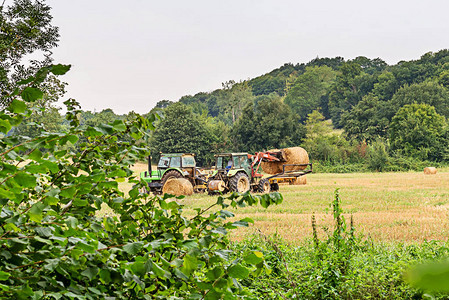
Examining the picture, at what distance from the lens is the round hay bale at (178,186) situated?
15352 millimetres

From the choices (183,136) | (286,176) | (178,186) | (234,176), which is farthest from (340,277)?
(183,136)

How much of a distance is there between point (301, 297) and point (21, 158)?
324cm

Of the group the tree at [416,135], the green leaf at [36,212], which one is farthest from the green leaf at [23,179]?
the tree at [416,135]

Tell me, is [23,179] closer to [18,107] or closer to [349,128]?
[18,107]

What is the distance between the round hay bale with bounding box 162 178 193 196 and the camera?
15352 mm

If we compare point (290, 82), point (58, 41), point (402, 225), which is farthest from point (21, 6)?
point (290, 82)

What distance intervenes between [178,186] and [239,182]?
2496mm

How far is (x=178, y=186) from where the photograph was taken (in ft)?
50.4

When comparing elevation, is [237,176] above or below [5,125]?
below

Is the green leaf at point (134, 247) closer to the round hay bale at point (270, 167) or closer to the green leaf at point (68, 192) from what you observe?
the green leaf at point (68, 192)

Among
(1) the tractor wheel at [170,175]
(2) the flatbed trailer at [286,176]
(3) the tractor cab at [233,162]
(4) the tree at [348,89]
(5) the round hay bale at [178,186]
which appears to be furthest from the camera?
(4) the tree at [348,89]

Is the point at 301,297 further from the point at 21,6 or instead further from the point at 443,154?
the point at 443,154

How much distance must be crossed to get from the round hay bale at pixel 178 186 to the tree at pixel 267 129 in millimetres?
29415

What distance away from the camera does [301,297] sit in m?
4.00
